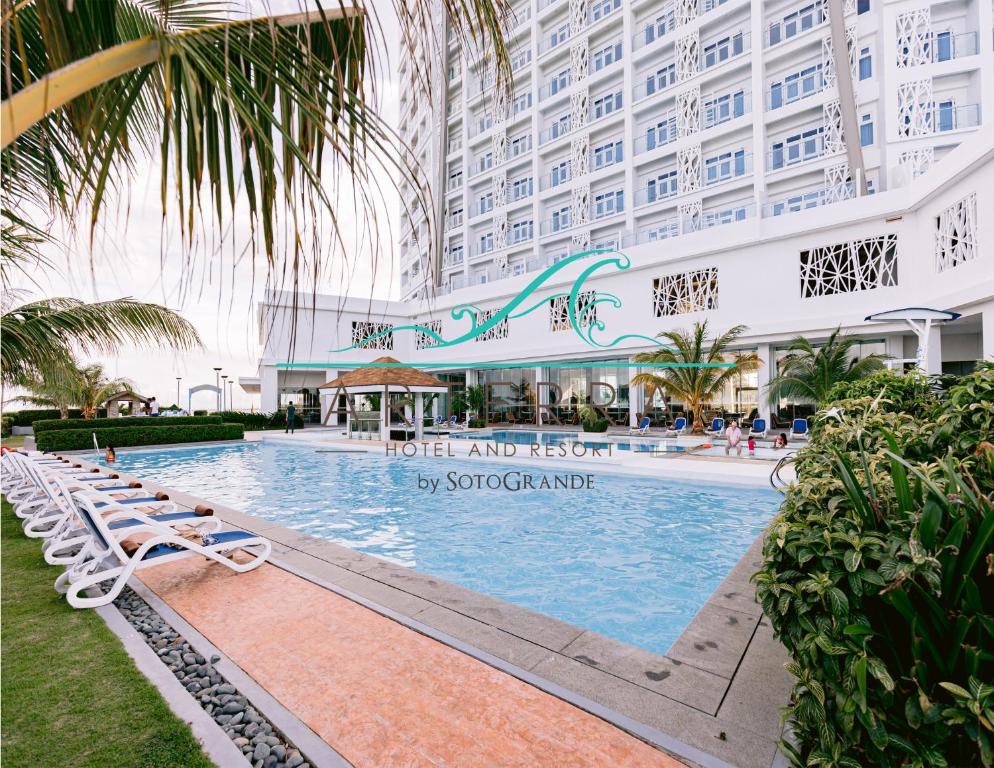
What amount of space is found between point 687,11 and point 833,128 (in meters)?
11.1

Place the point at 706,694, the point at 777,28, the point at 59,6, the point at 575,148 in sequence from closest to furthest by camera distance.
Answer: the point at 59,6, the point at 706,694, the point at 777,28, the point at 575,148

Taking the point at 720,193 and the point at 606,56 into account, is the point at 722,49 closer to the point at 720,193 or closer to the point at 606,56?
the point at 606,56

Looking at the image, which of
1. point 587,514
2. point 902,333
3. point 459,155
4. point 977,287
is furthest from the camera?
point 459,155

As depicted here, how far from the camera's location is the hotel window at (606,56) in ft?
103

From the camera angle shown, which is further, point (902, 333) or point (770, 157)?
point (770, 157)

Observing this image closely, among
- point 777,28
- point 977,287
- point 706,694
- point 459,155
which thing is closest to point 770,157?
point 777,28

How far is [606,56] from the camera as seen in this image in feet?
105

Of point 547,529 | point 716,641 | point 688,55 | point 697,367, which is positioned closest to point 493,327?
point 697,367

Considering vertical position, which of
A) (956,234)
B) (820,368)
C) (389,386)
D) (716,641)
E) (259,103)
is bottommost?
(716,641)

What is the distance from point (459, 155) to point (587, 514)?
39.4 m

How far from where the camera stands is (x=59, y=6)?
5.60 ft

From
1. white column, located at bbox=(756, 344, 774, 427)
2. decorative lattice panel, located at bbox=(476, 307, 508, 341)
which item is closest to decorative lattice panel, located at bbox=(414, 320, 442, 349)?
decorative lattice panel, located at bbox=(476, 307, 508, 341)

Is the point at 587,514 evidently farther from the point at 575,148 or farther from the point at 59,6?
the point at 575,148

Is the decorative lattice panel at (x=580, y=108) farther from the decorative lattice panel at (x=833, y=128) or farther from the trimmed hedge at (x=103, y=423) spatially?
the trimmed hedge at (x=103, y=423)
